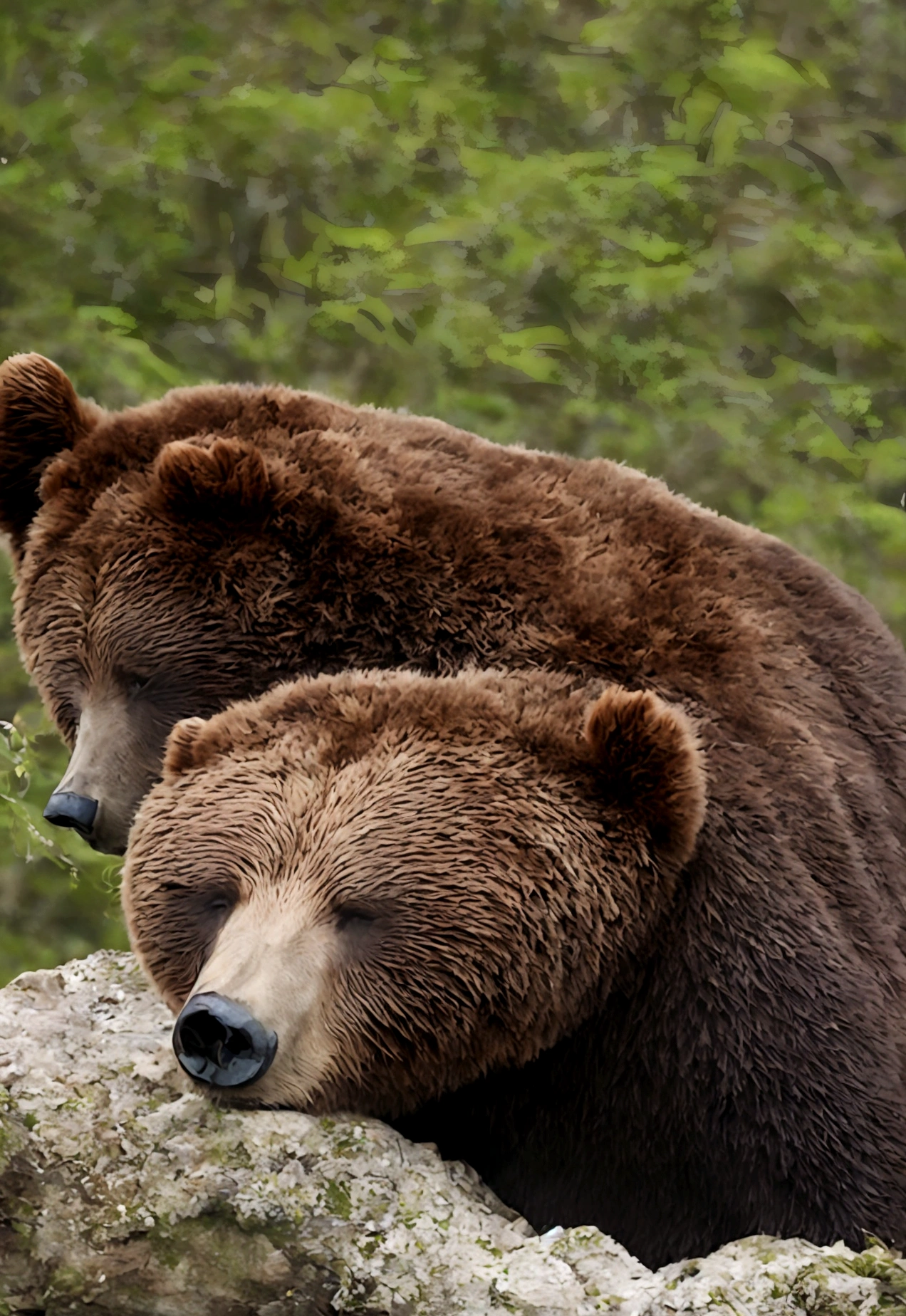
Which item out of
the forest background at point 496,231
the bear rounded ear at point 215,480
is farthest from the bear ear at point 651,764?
the forest background at point 496,231

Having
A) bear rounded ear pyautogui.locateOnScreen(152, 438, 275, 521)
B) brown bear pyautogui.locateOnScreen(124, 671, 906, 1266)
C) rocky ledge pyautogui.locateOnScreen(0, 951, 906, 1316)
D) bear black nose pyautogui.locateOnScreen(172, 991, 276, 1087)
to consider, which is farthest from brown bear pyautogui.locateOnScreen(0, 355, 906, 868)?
bear black nose pyautogui.locateOnScreen(172, 991, 276, 1087)

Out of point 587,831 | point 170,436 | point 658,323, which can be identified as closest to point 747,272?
point 658,323

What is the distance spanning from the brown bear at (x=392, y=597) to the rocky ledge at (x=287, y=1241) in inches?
30.1

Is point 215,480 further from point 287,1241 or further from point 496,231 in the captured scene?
point 496,231

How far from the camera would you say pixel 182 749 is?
9.57 feet

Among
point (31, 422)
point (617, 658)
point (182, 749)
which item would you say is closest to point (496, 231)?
point (31, 422)

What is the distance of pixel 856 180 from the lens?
9.66 m

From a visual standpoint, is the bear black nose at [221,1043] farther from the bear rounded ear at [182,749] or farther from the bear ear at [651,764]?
the bear ear at [651,764]

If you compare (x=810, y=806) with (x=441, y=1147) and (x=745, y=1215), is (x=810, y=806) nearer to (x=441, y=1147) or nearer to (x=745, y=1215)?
(x=745, y=1215)

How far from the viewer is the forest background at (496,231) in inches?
298

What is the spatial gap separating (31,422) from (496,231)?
17.2 feet

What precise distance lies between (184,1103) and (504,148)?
746 cm

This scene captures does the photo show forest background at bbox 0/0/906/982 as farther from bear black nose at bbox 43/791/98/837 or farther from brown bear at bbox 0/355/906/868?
bear black nose at bbox 43/791/98/837

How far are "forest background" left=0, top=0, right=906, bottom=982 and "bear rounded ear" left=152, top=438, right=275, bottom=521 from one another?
336cm
